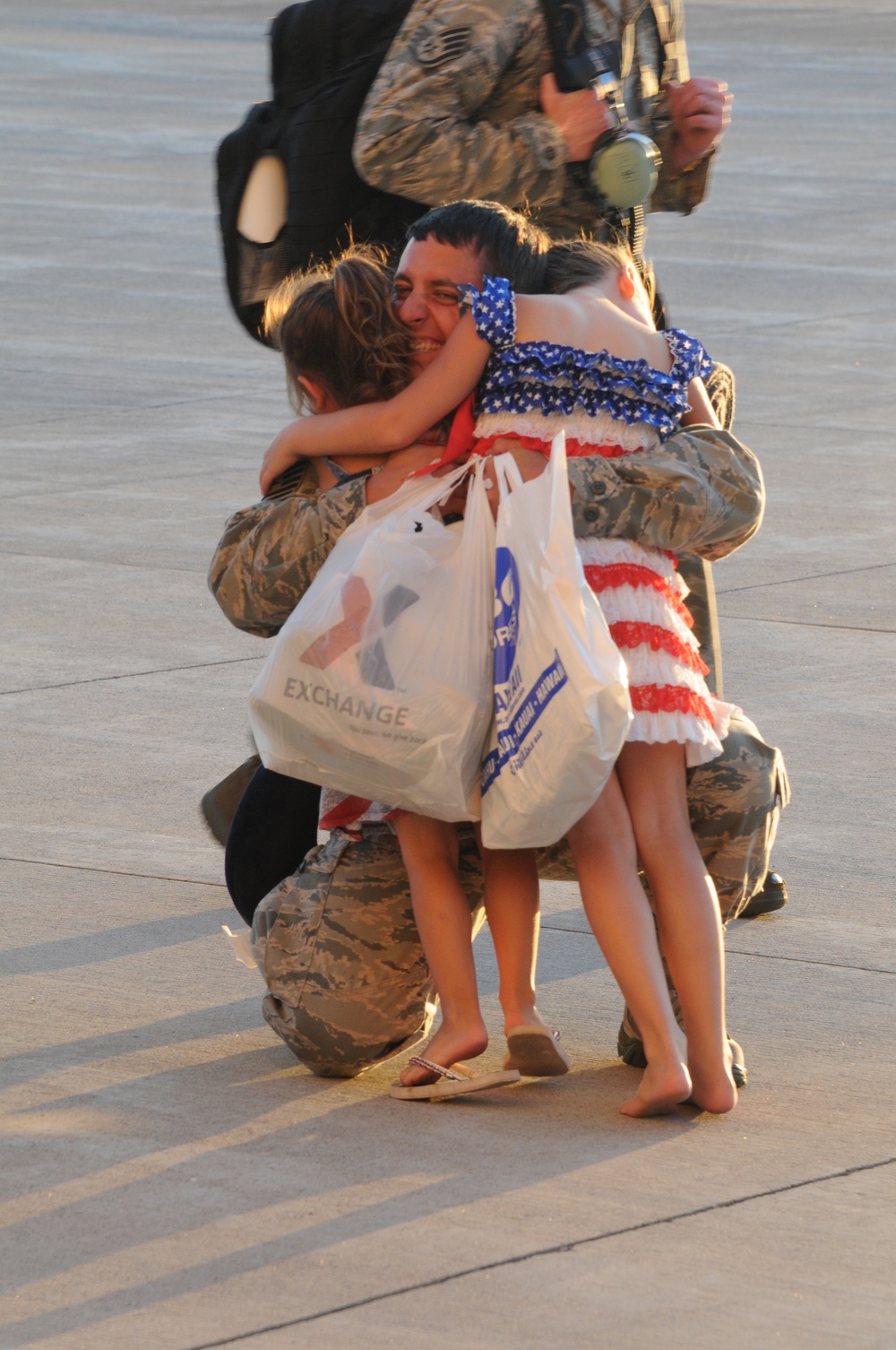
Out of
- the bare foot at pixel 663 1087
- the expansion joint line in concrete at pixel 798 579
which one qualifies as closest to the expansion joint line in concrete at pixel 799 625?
the expansion joint line in concrete at pixel 798 579

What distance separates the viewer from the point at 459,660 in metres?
3.60

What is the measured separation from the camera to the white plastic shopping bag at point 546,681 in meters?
3.44

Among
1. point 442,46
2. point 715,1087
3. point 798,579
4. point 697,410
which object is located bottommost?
point 798,579

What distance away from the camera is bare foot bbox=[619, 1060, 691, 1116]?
12.0 feet

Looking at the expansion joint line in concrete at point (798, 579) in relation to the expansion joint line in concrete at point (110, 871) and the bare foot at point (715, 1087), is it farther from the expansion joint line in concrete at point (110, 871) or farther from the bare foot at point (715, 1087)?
the bare foot at point (715, 1087)

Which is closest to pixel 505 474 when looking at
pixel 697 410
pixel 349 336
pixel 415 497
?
pixel 415 497

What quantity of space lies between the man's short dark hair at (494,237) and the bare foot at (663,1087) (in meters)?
1.29

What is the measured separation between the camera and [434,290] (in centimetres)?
386

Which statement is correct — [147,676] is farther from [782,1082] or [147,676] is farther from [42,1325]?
[42,1325]

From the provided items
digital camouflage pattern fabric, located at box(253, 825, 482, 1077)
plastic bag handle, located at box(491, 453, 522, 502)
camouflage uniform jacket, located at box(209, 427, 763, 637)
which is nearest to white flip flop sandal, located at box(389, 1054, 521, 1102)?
digital camouflage pattern fabric, located at box(253, 825, 482, 1077)

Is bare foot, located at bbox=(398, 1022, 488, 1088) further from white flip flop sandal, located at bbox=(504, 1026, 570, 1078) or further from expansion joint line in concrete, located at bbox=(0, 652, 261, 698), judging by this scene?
expansion joint line in concrete, located at bbox=(0, 652, 261, 698)

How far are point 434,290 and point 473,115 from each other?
91 cm

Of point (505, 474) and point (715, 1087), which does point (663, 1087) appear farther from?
point (505, 474)

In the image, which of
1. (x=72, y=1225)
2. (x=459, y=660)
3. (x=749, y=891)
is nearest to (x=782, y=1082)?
(x=749, y=891)
